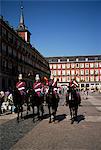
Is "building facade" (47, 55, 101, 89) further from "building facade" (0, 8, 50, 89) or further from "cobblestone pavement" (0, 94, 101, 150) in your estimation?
"cobblestone pavement" (0, 94, 101, 150)

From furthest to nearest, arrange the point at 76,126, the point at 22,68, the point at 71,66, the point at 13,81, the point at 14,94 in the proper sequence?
1. the point at 71,66
2. the point at 22,68
3. the point at 13,81
4. the point at 14,94
5. the point at 76,126

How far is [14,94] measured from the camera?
40.4 feet

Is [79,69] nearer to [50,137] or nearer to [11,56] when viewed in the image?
[11,56]

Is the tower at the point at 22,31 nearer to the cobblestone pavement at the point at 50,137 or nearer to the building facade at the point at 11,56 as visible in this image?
the building facade at the point at 11,56

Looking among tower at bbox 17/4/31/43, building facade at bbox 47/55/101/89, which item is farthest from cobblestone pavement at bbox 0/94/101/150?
building facade at bbox 47/55/101/89

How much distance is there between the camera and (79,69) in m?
108

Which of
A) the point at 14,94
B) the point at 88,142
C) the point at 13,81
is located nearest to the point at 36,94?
the point at 14,94

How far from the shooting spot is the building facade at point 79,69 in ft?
348

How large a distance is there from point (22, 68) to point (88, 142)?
5017 cm

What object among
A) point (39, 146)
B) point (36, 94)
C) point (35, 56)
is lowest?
point (39, 146)

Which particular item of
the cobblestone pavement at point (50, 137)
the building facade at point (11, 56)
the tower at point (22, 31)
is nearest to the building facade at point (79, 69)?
the tower at point (22, 31)

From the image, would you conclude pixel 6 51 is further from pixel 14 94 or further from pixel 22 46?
pixel 14 94

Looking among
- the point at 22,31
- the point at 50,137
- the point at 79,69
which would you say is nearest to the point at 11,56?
the point at 22,31

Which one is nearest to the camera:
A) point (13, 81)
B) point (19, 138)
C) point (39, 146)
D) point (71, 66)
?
point (39, 146)
